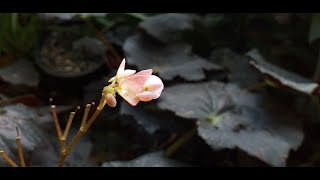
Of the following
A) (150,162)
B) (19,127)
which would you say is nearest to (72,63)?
(150,162)

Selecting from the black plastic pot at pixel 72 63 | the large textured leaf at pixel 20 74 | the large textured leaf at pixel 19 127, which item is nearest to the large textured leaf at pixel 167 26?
the black plastic pot at pixel 72 63

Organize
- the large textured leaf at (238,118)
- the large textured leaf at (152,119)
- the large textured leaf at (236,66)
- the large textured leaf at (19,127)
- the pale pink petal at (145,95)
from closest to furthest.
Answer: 1. the pale pink petal at (145,95)
2. the large textured leaf at (19,127)
3. the large textured leaf at (238,118)
4. the large textured leaf at (152,119)
5. the large textured leaf at (236,66)

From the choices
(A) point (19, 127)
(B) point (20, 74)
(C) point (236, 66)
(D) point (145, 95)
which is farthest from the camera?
(C) point (236, 66)

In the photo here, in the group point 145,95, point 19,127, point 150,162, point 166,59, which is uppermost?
point 145,95

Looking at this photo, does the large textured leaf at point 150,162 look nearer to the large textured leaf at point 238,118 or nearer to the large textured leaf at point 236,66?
the large textured leaf at point 238,118

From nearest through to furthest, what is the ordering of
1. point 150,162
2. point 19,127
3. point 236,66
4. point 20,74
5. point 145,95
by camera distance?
1. point 145,95
2. point 19,127
3. point 150,162
4. point 20,74
5. point 236,66

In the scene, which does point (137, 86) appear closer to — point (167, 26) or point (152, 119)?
point (152, 119)
